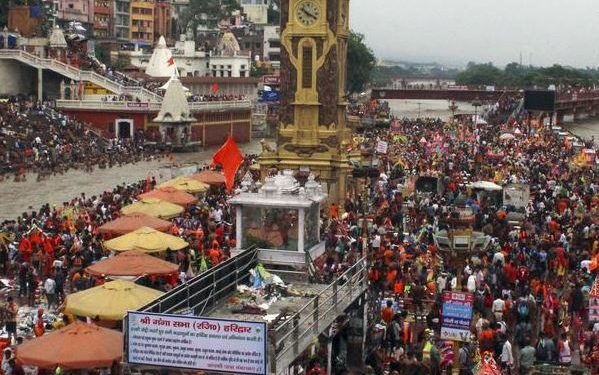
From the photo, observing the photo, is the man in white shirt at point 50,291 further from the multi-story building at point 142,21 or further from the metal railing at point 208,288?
the multi-story building at point 142,21

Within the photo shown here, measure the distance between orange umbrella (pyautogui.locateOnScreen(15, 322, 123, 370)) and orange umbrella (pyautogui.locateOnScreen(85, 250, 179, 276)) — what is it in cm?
461

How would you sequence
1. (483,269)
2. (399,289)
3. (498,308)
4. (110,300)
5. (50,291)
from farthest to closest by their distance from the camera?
(483,269) < (50,291) < (399,289) < (498,308) < (110,300)

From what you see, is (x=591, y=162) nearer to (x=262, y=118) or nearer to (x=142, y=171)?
(x=142, y=171)

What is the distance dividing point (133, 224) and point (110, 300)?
7595 millimetres

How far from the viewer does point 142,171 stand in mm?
49188

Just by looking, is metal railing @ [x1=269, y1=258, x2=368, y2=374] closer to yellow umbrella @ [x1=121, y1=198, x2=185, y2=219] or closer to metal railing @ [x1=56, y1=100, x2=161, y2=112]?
yellow umbrella @ [x1=121, y1=198, x2=185, y2=219]

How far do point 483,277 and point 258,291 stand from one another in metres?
5.37

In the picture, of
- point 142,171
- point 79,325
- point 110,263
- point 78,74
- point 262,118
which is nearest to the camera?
point 79,325

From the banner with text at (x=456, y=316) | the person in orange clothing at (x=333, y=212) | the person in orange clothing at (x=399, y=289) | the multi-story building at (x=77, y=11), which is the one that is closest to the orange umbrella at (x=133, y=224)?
the person in orange clothing at (x=333, y=212)

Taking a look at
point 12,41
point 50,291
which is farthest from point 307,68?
point 12,41

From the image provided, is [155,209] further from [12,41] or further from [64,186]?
[12,41]

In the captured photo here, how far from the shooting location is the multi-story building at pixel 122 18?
114750mm

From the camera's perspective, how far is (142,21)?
117 m

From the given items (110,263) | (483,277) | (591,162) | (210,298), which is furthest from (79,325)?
(591,162)
